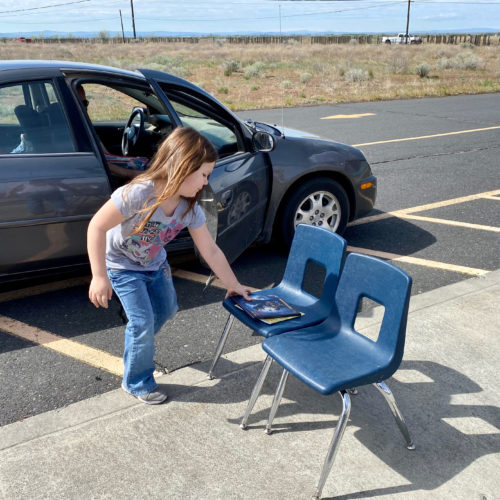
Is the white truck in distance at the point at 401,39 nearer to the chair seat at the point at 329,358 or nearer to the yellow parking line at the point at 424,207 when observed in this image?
the yellow parking line at the point at 424,207

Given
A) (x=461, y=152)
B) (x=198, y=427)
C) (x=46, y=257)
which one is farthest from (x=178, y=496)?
(x=461, y=152)

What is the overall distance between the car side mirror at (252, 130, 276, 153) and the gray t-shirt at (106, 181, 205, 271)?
1953mm

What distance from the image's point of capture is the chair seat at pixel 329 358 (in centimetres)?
263

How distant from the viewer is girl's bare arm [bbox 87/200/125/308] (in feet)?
9.11

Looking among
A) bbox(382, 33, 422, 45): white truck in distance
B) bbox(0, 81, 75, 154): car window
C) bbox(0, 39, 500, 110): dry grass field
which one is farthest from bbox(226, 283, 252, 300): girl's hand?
bbox(382, 33, 422, 45): white truck in distance

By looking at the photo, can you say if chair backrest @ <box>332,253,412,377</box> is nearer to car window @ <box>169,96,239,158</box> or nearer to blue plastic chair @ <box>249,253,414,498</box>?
blue plastic chair @ <box>249,253,414,498</box>

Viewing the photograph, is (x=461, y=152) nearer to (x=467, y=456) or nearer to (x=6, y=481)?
(x=467, y=456)

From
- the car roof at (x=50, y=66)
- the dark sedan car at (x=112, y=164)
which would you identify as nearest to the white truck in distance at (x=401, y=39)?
the dark sedan car at (x=112, y=164)

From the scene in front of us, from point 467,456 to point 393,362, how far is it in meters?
0.62

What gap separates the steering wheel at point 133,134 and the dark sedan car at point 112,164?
0.01 m

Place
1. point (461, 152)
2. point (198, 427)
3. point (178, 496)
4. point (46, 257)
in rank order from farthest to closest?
point (461, 152)
point (46, 257)
point (198, 427)
point (178, 496)

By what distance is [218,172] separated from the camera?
15.0ft

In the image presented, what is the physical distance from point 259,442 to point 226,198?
2080 mm

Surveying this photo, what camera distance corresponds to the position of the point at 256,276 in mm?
5250
